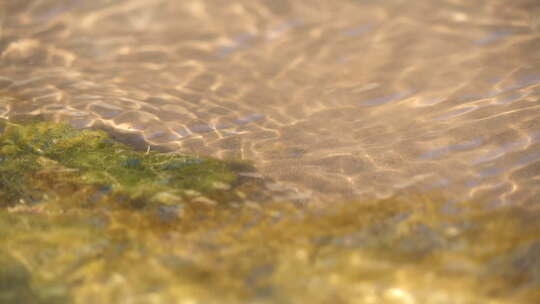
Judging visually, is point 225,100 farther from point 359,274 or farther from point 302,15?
point 359,274

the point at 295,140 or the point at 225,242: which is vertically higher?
the point at 295,140

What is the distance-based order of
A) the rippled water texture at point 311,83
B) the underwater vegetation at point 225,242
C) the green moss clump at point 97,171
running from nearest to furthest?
the underwater vegetation at point 225,242 < the green moss clump at point 97,171 < the rippled water texture at point 311,83

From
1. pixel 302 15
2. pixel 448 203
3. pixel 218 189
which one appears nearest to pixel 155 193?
pixel 218 189

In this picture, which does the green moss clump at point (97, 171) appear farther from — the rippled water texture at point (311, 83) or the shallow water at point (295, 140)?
the rippled water texture at point (311, 83)

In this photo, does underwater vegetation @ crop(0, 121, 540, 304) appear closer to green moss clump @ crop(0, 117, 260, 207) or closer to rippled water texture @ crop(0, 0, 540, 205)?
green moss clump @ crop(0, 117, 260, 207)

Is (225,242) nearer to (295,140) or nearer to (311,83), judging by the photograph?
(295,140)

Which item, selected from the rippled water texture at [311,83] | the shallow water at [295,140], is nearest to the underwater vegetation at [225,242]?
the shallow water at [295,140]

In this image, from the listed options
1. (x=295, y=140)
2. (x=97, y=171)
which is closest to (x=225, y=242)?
(x=97, y=171)
